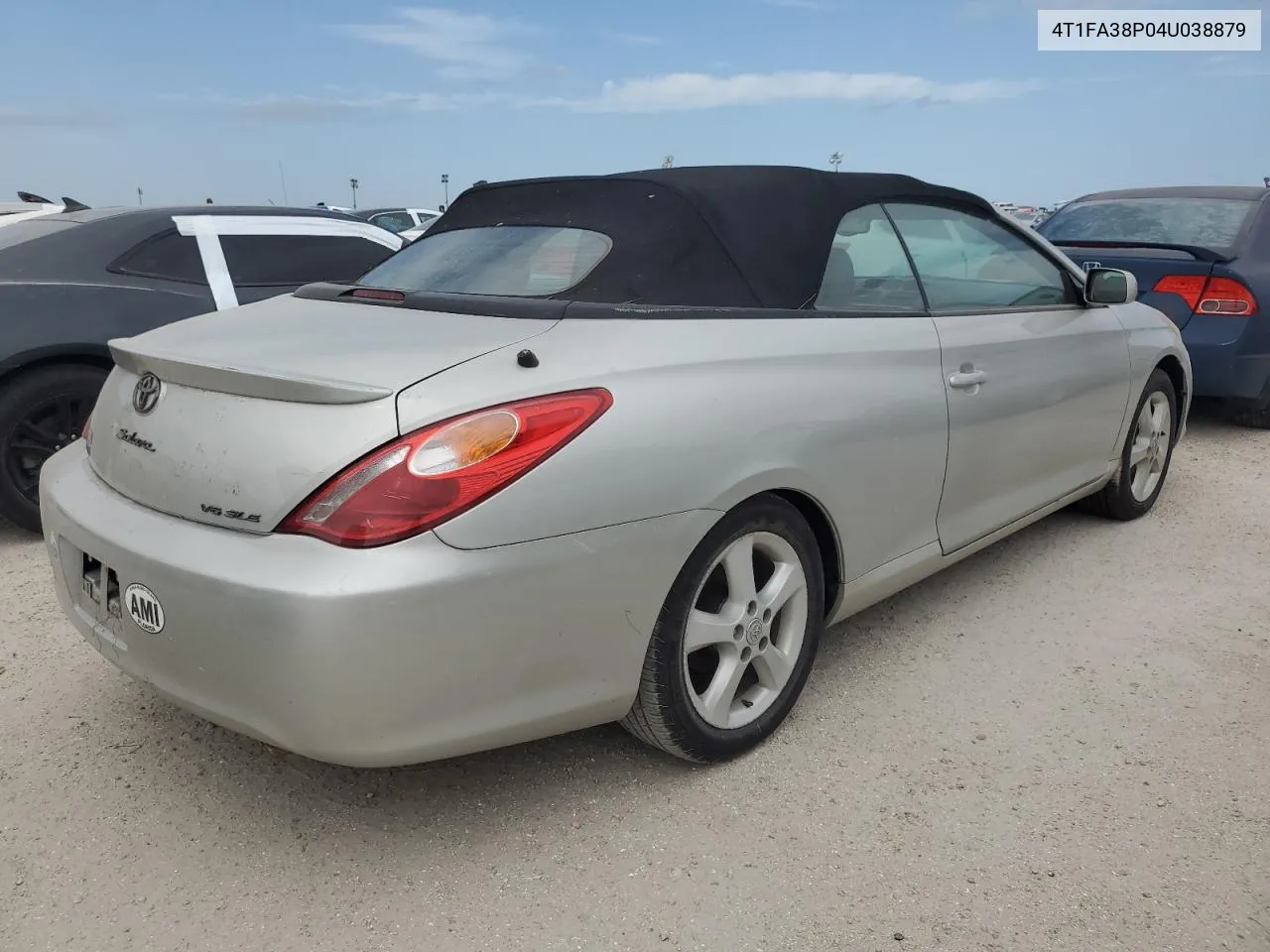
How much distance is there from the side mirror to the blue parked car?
235cm

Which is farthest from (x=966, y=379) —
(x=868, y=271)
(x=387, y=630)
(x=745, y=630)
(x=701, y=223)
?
(x=387, y=630)

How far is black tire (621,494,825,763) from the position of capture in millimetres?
2230

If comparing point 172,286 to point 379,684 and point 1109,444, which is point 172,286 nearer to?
point 379,684

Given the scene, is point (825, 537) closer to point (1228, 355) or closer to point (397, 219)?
point (1228, 355)

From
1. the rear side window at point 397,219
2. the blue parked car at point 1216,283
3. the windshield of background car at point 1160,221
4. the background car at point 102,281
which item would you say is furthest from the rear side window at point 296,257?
the rear side window at point 397,219

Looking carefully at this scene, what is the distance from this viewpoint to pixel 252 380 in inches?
78.9

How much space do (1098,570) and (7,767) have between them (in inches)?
142

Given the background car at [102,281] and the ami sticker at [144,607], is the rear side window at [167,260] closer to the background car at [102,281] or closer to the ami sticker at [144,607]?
the background car at [102,281]

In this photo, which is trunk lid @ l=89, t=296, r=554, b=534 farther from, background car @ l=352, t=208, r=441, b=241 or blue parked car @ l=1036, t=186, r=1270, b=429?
background car @ l=352, t=208, r=441, b=241

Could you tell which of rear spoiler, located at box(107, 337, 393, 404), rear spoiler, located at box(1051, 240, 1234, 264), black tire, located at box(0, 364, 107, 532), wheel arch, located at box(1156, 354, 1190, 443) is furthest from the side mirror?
black tire, located at box(0, 364, 107, 532)

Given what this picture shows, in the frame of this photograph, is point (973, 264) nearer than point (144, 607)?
No

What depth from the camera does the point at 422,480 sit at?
1.85 metres

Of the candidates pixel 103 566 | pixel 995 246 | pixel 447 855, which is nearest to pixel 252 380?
pixel 103 566

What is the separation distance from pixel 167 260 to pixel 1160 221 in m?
5.81
